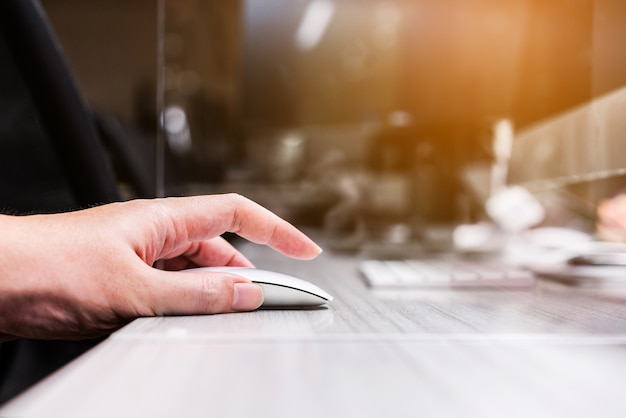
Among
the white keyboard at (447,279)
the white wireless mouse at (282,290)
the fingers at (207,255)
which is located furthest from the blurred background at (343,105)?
the white wireless mouse at (282,290)

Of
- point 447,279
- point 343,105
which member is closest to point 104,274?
point 447,279

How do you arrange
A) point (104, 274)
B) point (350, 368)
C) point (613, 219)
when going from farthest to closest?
point (613, 219) < point (104, 274) < point (350, 368)

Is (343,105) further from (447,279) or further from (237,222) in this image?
(237,222)

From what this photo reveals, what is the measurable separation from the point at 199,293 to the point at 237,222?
95 millimetres

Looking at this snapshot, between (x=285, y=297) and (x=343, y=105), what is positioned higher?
(x=343, y=105)

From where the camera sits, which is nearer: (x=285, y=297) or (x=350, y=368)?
(x=350, y=368)

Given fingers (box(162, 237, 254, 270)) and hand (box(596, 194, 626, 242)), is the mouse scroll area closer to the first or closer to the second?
fingers (box(162, 237, 254, 270))

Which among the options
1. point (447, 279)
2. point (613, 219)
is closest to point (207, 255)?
point (447, 279)

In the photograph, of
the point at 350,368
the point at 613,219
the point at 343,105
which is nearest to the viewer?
the point at 350,368

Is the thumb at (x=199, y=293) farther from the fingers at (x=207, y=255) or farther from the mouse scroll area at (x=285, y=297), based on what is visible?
the fingers at (x=207, y=255)

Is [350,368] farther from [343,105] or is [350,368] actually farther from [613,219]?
[343,105]

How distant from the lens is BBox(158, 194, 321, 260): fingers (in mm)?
482

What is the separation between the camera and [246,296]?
0.46 meters

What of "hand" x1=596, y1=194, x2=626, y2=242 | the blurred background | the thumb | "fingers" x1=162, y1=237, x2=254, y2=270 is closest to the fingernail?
the thumb
